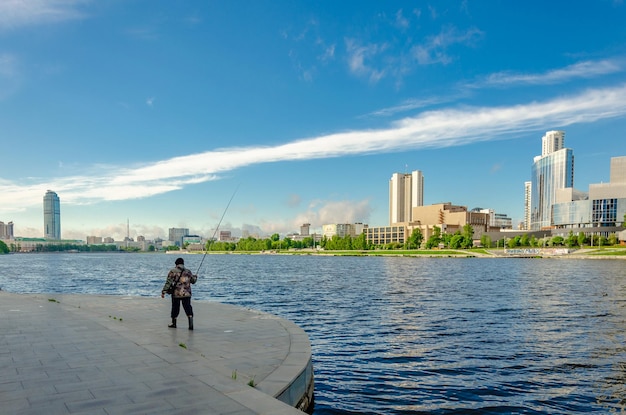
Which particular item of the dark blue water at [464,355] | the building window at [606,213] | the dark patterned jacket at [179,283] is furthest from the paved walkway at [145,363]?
the building window at [606,213]

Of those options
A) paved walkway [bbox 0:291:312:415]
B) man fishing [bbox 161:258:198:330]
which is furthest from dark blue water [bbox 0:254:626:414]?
man fishing [bbox 161:258:198:330]

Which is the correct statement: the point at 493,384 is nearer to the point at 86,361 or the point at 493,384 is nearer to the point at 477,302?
the point at 86,361

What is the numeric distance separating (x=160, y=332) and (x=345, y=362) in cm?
593

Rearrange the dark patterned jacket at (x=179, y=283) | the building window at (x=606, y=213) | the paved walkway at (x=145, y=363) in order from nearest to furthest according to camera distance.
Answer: the paved walkway at (x=145, y=363) < the dark patterned jacket at (x=179, y=283) < the building window at (x=606, y=213)

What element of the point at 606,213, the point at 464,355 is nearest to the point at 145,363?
the point at 464,355

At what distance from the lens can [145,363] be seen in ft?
30.1

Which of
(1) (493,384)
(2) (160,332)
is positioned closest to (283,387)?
(2) (160,332)

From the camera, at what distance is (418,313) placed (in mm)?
25047

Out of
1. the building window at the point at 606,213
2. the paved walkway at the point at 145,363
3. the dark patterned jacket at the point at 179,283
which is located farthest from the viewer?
the building window at the point at 606,213

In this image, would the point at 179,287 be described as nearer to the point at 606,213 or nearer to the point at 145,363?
the point at 145,363

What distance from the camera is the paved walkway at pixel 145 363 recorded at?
6.82 m

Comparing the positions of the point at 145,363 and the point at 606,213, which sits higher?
the point at 606,213

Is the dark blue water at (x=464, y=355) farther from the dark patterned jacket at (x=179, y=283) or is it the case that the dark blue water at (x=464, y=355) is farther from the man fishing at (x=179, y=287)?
the dark patterned jacket at (x=179, y=283)

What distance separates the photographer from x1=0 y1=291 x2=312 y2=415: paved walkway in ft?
22.4
